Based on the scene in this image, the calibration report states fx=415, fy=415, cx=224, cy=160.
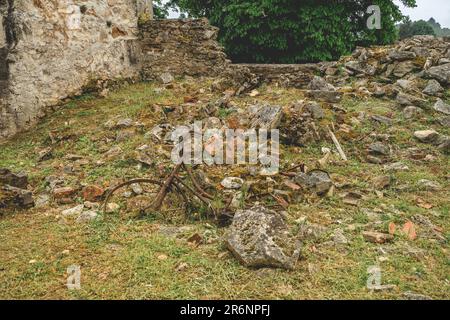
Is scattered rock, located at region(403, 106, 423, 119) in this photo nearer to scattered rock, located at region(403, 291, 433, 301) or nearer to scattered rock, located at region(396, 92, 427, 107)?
scattered rock, located at region(396, 92, 427, 107)

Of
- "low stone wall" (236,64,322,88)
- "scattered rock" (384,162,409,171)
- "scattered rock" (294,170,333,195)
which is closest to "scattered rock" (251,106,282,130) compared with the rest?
"scattered rock" (294,170,333,195)

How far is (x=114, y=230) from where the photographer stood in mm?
3498

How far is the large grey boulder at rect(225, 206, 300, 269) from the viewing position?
2.88 meters

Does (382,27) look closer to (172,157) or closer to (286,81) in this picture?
(286,81)

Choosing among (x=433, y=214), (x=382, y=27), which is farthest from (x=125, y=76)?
(x=382, y=27)

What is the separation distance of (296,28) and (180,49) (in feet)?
10.5

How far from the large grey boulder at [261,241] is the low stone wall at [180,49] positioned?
527 centimetres

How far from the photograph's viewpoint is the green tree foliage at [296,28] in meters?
9.61

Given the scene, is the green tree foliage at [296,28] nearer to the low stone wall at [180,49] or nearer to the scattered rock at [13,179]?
the low stone wall at [180,49]

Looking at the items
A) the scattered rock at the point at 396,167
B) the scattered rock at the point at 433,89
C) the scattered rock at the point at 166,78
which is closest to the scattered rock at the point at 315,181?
the scattered rock at the point at 396,167

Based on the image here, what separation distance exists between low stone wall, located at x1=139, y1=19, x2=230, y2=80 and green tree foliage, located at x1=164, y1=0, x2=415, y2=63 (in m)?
2.25

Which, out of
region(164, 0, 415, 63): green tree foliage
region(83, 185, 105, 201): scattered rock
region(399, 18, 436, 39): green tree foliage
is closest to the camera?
region(83, 185, 105, 201): scattered rock

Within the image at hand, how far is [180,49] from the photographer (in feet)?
26.2

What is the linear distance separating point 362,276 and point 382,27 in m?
9.40
